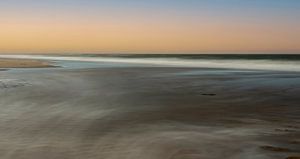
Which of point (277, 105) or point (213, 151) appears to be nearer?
point (213, 151)

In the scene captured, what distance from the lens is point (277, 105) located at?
12570mm

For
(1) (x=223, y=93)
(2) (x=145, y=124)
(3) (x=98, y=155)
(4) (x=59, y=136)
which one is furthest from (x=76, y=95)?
(3) (x=98, y=155)

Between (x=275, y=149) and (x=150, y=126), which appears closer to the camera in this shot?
(x=275, y=149)

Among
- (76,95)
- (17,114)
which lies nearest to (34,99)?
(76,95)

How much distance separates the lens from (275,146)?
7203 millimetres

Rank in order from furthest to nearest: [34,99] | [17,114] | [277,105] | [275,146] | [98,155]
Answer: [34,99] → [277,105] → [17,114] → [275,146] → [98,155]

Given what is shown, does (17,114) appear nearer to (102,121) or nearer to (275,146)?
(102,121)

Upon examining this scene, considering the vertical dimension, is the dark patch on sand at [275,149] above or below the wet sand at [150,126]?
above

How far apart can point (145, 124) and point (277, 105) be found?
15.8 ft

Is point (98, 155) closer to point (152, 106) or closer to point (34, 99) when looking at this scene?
point (152, 106)

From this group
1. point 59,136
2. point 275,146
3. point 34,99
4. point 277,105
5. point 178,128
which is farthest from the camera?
point 34,99

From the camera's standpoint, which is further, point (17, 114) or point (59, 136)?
point (17, 114)

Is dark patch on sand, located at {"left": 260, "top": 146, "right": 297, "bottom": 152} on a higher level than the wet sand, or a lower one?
higher

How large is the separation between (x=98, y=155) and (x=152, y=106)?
6.00 meters
